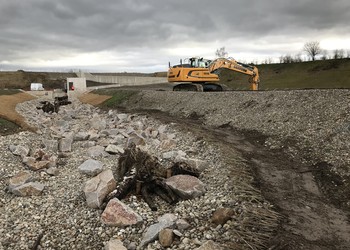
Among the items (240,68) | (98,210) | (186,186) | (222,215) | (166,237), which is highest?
(240,68)

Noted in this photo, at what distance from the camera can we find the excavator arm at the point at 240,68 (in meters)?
27.7

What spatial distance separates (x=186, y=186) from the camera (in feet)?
31.3

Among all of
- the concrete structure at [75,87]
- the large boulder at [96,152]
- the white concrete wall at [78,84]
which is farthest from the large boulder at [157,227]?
the white concrete wall at [78,84]

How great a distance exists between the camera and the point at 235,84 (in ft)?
173

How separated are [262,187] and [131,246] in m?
4.46

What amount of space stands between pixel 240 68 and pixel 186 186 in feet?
65.9

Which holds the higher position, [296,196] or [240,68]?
[240,68]

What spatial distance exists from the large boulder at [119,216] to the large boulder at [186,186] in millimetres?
1450

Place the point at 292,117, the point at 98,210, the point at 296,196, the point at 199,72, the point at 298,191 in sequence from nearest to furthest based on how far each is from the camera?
the point at 98,210 < the point at 296,196 < the point at 298,191 < the point at 292,117 < the point at 199,72

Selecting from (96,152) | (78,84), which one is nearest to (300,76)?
(78,84)

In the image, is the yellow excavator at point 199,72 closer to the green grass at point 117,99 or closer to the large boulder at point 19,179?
the green grass at point 117,99

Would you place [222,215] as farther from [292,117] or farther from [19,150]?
[292,117]

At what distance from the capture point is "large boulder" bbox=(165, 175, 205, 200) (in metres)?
9.32

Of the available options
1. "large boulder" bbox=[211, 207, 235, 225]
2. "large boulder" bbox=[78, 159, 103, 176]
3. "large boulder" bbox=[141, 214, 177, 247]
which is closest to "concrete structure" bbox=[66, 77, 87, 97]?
"large boulder" bbox=[78, 159, 103, 176]
